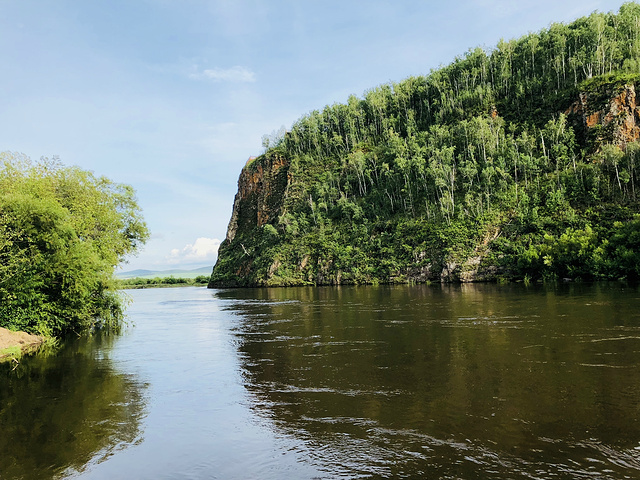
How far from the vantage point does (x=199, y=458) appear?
9375mm

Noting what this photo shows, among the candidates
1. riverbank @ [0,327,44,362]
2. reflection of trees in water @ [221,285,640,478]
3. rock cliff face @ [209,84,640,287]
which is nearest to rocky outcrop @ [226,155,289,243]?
rock cliff face @ [209,84,640,287]

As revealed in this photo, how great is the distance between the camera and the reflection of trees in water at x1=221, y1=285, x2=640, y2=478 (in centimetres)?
862

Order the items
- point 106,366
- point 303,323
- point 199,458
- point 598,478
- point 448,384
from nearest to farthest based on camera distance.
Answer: point 598,478
point 199,458
point 448,384
point 106,366
point 303,323

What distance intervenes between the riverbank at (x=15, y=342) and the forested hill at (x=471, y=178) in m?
68.4

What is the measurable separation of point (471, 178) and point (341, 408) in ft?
334

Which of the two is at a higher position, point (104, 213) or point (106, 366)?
point (104, 213)

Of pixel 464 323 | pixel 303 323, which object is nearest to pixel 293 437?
pixel 464 323

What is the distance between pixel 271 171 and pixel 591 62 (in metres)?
104

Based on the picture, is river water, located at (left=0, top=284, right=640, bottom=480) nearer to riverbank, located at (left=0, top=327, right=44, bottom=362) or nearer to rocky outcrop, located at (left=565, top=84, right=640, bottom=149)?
riverbank, located at (left=0, top=327, right=44, bottom=362)

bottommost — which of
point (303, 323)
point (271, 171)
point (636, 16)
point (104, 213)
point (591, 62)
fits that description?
point (303, 323)

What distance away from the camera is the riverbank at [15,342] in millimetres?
21409

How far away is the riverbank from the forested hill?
224ft

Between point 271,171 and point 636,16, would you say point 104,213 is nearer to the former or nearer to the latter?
point 271,171

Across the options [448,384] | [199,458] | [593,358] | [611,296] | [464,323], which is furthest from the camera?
[611,296]
